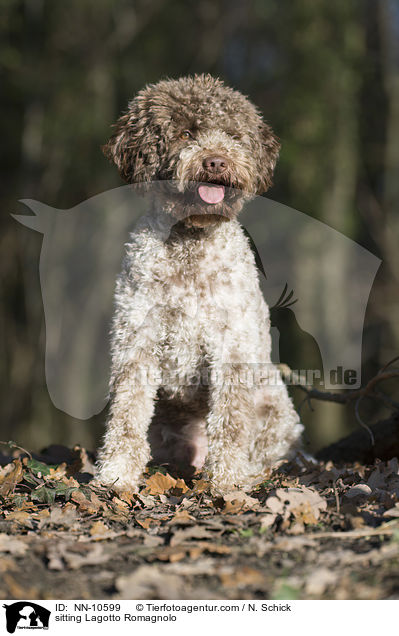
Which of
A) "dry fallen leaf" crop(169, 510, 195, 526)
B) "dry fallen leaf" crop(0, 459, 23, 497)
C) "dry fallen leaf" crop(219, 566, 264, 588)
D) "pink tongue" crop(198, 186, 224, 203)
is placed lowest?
"dry fallen leaf" crop(219, 566, 264, 588)

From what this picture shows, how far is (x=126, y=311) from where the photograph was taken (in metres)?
4.48

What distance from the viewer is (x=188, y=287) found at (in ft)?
14.4

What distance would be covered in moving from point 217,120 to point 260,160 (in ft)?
1.62

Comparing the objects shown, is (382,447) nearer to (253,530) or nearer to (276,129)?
(253,530)

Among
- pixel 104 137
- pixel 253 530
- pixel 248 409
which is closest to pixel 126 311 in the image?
pixel 248 409

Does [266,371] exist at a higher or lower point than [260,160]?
lower

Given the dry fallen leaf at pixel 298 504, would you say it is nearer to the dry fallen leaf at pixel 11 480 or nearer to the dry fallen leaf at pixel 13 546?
the dry fallen leaf at pixel 13 546

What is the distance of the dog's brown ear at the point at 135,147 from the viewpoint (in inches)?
179

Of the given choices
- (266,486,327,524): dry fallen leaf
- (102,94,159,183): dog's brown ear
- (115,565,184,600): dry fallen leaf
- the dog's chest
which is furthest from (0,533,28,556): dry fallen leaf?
(102,94,159,183): dog's brown ear

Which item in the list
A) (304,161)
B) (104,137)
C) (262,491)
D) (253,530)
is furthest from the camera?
(104,137)

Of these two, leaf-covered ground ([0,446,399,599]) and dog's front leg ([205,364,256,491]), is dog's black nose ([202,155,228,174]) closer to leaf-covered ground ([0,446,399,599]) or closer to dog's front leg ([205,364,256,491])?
dog's front leg ([205,364,256,491])

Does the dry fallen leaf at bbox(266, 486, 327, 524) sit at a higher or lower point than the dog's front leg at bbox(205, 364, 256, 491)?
lower

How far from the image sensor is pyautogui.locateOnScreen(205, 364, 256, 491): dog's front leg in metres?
4.30
